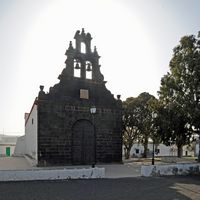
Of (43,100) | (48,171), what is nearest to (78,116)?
(43,100)

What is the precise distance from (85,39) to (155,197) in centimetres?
1460

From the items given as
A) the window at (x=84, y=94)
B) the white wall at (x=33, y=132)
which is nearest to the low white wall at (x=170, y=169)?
the window at (x=84, y=94)

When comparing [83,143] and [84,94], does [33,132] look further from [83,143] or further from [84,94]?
[84,94]

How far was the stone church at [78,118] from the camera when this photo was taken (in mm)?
18781

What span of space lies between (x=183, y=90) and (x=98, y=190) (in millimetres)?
11676

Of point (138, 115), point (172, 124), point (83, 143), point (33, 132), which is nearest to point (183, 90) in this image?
point (172, 124)

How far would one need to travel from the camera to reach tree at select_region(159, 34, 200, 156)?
18953 millimetres

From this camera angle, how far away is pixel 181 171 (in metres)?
15.9

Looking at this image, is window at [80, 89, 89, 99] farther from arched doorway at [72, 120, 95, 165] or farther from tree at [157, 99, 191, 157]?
tree at [157, 99, 191, 157]

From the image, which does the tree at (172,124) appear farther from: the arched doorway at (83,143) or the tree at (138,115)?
the tree at (138,115)

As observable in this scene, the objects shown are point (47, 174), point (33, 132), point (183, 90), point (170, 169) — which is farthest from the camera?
point (33, 132)

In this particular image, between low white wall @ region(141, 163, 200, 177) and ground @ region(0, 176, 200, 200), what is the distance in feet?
7.47

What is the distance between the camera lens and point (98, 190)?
410 inches

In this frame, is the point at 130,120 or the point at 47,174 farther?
the point at 130,120
